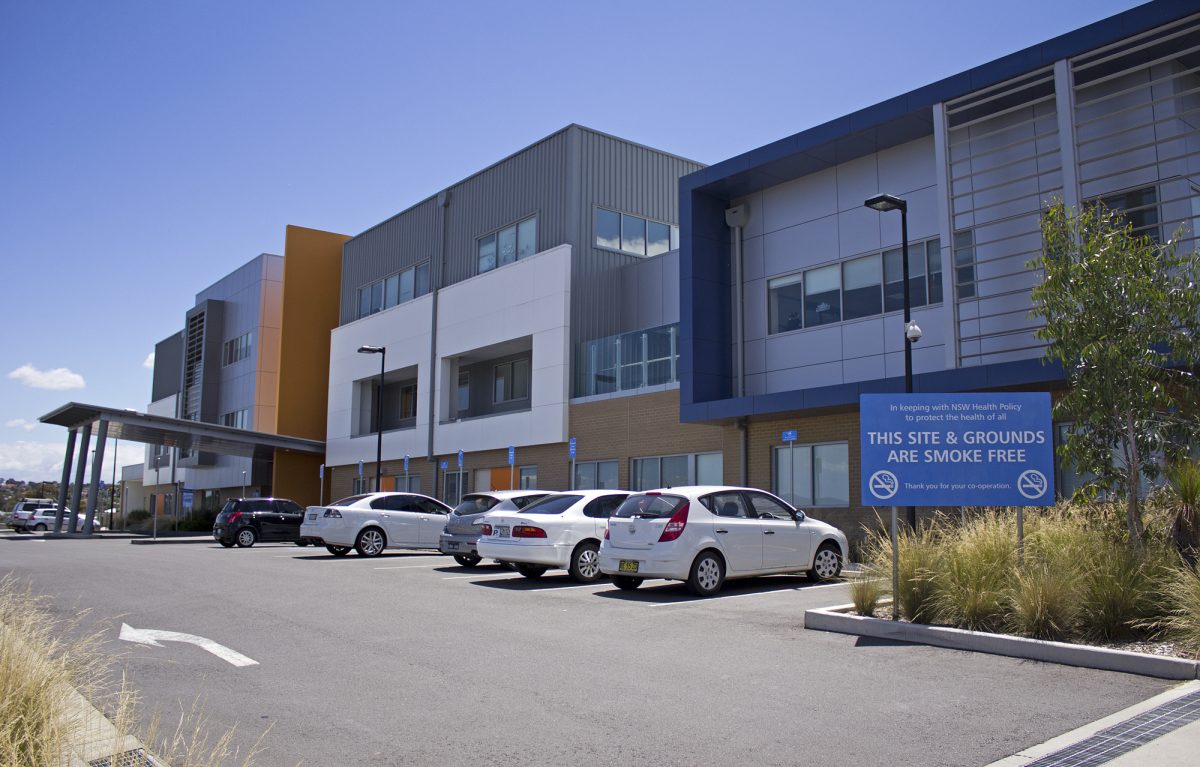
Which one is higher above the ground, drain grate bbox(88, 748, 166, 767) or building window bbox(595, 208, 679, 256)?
building window bbox(595, 208, 679, 256)

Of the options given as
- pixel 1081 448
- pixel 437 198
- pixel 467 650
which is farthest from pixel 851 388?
pixel 437 198

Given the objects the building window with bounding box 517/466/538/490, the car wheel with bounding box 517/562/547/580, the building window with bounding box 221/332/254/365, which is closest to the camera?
the car wheel with bounding box 517/562/547/580

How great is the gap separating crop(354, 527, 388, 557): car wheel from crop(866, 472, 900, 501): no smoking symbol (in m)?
15.2

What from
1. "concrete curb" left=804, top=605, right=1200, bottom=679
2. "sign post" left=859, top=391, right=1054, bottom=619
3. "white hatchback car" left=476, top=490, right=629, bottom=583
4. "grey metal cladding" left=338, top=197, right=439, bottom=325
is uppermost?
"grey metal cladding" left=338, top=197, right=439, bottom=325

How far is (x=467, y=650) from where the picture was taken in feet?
31.0

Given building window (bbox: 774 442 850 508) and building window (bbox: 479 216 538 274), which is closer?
building window (bbox: 774 442 850 508)

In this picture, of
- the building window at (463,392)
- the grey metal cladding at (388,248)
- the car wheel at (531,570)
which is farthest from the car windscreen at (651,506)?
the grey metal cladding at (388,248)

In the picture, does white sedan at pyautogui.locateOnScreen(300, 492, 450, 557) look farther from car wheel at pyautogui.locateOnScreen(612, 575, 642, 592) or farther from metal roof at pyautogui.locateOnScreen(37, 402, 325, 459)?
metal roof at pyautogui.locateOnScreen(37, 402, 325, 459)

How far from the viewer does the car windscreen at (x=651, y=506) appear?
554 inches

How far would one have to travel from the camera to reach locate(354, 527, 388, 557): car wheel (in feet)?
76.2

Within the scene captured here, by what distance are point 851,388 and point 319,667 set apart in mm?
14056

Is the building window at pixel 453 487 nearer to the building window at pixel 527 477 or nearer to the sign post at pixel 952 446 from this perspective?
the building window at pixel 527 477

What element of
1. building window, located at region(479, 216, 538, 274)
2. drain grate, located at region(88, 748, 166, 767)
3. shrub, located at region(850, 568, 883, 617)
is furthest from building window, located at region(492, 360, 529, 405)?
drain grate, located at region(88, 748, 166, 767)

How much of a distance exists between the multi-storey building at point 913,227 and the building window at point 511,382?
1205 centimetres
